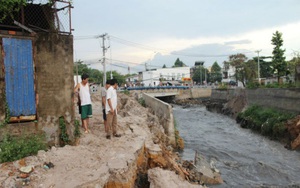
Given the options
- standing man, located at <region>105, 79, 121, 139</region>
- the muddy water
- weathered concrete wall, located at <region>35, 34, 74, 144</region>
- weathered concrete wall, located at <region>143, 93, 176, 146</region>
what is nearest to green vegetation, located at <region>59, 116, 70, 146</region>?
weathered concrete wall, located at <region>35, 34, 74, 144</region>

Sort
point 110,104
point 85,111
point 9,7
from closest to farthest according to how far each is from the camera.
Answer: point 9,7 → point 110,104 → point 85,111

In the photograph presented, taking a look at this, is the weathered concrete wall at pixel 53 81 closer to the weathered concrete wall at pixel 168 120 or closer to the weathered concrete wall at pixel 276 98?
the weathered concrete wall at pixel 168 120

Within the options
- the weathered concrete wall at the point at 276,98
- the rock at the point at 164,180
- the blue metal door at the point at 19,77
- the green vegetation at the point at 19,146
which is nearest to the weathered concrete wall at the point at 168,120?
the rock at the point at 164,180

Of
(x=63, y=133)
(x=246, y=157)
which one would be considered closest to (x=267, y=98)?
(x=246, y=157)

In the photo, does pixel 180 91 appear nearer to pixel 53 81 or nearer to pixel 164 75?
pixel 164 75

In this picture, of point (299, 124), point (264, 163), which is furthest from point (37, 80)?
point (299, 124)

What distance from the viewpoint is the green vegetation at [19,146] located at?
22.4 feet

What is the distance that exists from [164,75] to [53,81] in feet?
254

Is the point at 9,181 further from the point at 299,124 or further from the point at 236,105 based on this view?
the point at 236,105

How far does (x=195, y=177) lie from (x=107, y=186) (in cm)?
443

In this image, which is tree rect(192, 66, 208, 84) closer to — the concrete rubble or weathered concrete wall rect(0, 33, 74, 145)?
the concrete rubble

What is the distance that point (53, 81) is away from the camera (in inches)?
323

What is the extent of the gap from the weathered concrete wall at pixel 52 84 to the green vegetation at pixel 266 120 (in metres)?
14.3

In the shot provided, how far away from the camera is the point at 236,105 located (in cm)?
3303
